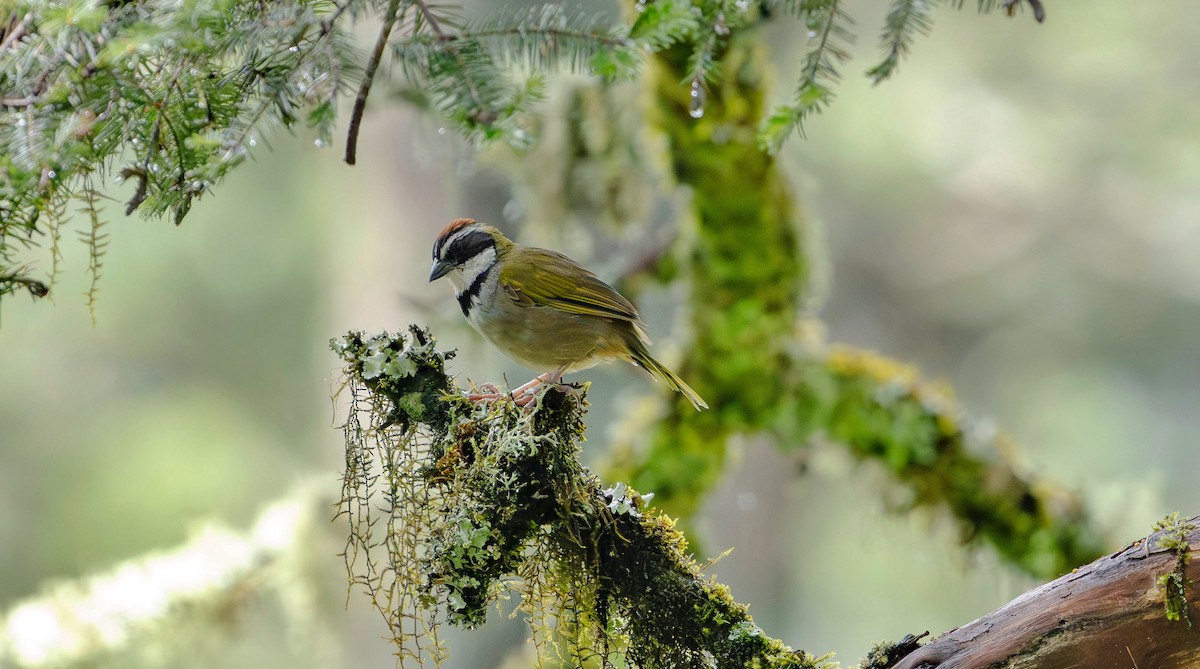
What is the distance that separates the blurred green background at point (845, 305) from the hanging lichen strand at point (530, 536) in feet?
15.7

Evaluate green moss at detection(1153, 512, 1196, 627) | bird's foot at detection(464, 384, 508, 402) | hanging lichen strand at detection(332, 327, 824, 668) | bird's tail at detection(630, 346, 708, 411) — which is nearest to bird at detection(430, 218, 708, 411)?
bird's tail at detection(630, 346, 708, 411)

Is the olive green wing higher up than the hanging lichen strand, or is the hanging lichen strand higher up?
the olive green wing

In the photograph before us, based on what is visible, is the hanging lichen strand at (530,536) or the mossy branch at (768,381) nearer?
the hanging lichen strand at (530,536)

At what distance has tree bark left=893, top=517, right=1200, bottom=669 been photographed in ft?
6.55

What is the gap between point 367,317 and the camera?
7.32 meters

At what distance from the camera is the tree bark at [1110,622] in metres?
2.00

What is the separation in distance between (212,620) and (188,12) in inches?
135

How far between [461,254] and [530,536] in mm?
1416

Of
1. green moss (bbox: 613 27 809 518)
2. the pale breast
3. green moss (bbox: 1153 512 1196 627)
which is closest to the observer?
green moss (bbox: 1153 512 1196 627)

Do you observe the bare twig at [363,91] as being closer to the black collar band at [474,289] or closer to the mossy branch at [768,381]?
the black collar band at [474,289]

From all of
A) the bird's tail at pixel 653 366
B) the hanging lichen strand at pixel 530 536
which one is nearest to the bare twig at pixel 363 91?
the hanging lichen strand at pixel 530 536

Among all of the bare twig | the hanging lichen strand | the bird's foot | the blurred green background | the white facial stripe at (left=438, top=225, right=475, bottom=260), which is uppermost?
the blurred green background

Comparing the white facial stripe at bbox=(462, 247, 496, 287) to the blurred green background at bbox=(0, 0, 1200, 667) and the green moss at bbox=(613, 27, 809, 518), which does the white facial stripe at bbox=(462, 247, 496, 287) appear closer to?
the green moss at bbox=(613, 27, 809, 518)

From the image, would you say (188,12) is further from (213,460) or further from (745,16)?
(213,460)
